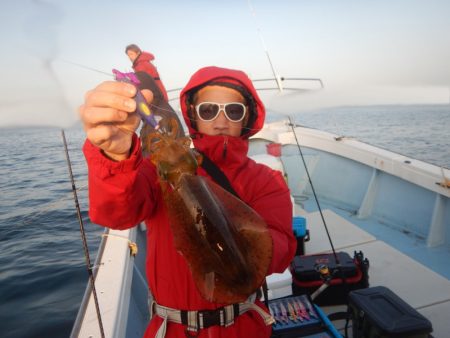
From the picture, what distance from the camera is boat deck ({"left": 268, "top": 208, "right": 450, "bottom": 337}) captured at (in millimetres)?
4105

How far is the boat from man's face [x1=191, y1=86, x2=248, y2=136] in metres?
1.64

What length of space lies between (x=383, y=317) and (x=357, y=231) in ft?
12.4

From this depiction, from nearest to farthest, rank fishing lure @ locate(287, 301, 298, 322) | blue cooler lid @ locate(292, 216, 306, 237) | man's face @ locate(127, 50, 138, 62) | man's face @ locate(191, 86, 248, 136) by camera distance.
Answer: man's face @ locate(191, 86, 248, 136)
fishing lure @ locate(287, 301, 298, 322)
blue cooler lid @ locate(292, 216, 306, 237)
man's face @ locate(127, 50, 138, 62)

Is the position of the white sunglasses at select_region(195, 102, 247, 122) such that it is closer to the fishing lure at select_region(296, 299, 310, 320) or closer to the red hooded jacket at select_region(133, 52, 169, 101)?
the fishing lure at select_region(296, 299, 310, 320)

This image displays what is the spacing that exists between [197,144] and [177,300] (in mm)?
1342

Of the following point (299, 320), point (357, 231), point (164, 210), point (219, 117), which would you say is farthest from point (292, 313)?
point (357, 231)

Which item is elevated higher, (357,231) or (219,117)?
(219,117)

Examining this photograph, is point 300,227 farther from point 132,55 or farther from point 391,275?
point 132,55

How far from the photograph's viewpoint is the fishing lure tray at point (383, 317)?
289cm

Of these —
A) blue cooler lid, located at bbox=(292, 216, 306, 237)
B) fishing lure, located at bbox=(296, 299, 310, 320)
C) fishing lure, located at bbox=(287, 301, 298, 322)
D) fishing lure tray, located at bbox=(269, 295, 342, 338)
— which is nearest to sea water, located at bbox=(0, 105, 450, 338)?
blue cooler lid, located at bbox=(292, 216, 306, 237)

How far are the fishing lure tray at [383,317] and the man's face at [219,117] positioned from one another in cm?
246

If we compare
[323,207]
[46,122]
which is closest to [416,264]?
[323,207]

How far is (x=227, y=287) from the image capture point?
1.34 meters

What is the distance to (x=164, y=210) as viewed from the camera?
7.50ft
